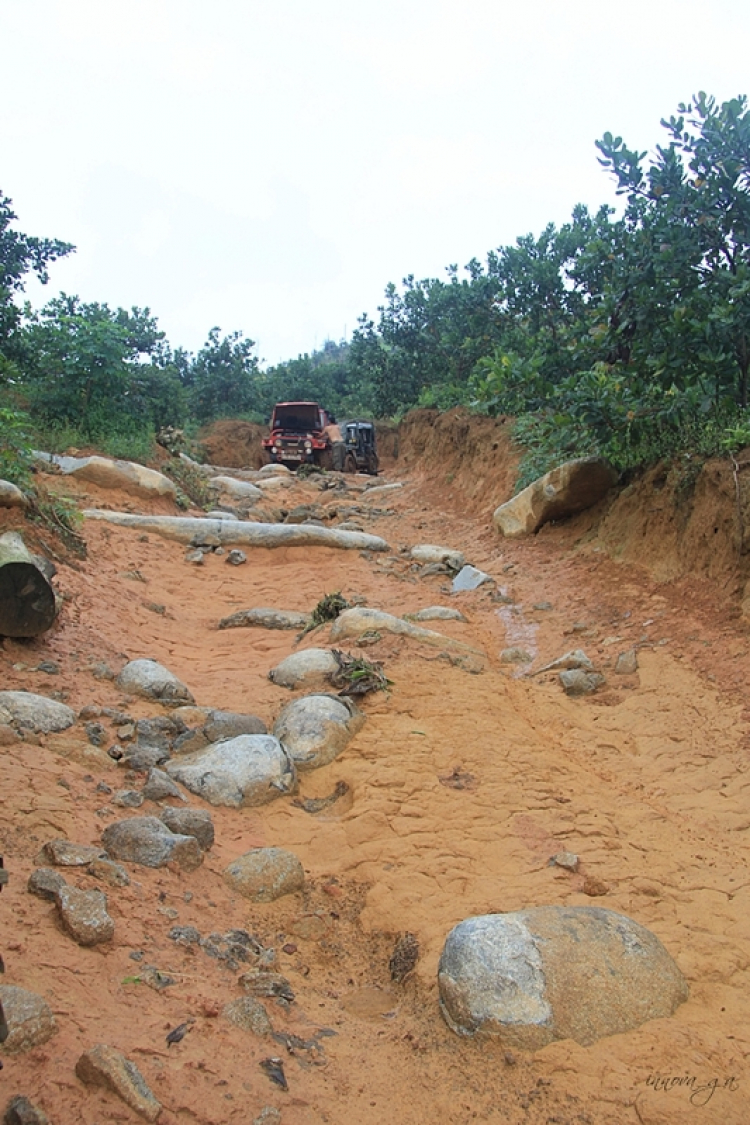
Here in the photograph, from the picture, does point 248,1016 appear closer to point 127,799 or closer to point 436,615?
point 127,799

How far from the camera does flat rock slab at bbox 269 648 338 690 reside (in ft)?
19.0

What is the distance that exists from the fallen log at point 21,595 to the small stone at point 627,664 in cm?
415

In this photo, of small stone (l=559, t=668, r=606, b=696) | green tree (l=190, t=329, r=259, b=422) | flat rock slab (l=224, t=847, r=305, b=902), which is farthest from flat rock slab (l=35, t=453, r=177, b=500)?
green tree (l=190, t=329, r=259, b=422)

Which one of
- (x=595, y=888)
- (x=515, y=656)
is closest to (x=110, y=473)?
(x=515, y=656)

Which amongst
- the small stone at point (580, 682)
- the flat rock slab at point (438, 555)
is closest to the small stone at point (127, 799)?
the small stone at point (580, 682)

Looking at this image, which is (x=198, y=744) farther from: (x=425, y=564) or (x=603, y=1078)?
(x=425, y=564)

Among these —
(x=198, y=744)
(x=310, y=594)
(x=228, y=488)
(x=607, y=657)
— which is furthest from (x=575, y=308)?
(x=198, y=744)

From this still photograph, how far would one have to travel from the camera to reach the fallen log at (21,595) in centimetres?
503

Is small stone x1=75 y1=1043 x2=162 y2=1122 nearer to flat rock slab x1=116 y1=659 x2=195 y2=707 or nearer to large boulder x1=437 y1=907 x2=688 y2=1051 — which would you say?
large boulder x1=437 y1=907 x2=688 y2=1051

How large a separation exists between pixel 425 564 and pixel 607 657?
14.2 feet

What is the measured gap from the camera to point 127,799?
377 centimetres

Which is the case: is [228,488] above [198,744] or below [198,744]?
above

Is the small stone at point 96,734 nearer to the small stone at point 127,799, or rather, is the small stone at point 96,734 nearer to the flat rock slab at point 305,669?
the small stone at point 127,799

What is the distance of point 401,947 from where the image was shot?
3.15 m
